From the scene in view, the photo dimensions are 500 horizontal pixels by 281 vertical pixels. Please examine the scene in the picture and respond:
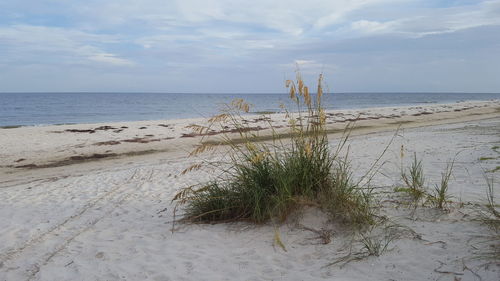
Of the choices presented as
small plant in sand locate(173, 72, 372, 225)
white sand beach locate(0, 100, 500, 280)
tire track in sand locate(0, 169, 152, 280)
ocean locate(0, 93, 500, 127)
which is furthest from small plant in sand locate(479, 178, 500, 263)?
tire track in sand locate(0, 169, 152, 280)

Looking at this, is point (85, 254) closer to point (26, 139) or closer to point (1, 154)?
point (1, 154)

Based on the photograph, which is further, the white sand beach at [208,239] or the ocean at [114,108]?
the ocean at [114,108]

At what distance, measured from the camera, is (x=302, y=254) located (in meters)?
3.55

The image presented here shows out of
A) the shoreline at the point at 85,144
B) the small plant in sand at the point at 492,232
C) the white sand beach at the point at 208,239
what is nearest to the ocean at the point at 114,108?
the white sand beach at the point at 208,239

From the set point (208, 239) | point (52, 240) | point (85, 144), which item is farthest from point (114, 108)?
point (208, 239)

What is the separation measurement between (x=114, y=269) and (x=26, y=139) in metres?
15.3

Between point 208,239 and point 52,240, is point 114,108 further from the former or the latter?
point 208,239

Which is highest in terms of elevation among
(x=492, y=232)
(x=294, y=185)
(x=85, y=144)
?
(x=294, y=185)

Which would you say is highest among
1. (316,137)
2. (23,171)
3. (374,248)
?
(316,137)

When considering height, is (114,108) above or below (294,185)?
above

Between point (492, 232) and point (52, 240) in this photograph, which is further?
point (52, 240)

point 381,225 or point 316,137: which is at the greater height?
point 316,137

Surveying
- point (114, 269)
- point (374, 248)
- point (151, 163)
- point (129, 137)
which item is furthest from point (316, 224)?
point (129, 137)

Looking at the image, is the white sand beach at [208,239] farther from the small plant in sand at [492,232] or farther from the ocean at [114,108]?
the ocean at [114,108]
